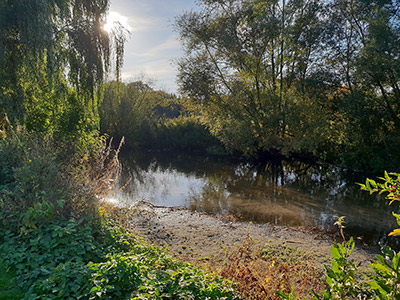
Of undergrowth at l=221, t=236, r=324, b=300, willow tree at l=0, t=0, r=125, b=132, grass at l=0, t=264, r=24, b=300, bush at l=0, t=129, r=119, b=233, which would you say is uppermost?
willow tree at l=0, t=0, r=125, b=132

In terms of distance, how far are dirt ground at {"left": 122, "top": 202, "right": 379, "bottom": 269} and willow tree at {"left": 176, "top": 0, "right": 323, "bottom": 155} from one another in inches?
391

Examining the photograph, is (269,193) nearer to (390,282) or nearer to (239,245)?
(239,245)

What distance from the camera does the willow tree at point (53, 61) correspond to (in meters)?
7.15

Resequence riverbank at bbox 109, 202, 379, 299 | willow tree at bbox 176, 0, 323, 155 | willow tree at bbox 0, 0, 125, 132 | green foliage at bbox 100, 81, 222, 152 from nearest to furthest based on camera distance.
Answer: riverbank at bbox 109, 202, 379, 299, willow tree at bbox 0, 0, 125, 132, willow tree at bbox 176, 0, 323, 155, green foliage at bbox 100, 81, 222, 152

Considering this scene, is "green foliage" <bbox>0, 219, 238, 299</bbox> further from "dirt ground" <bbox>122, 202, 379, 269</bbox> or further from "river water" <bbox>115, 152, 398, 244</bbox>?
"river water" <bbox>115, 152, 398, 244</bbox>

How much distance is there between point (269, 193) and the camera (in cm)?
1120

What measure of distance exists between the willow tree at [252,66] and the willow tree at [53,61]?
378 inches

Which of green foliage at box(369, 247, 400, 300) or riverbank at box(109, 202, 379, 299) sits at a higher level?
green foliage at box(369, 247, 400, 300)

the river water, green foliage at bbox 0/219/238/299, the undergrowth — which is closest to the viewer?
green foliage at bbox 0/219/238/299

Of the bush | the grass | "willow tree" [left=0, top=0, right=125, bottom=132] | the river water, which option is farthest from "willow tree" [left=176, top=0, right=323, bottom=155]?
the grass

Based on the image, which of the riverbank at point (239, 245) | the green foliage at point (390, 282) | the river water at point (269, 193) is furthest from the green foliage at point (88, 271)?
the river water at point (269, 193)

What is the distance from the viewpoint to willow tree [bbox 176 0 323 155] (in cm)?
1555

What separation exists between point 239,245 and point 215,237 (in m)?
0.77

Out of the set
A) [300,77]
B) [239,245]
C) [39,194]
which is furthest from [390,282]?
[300,77]
